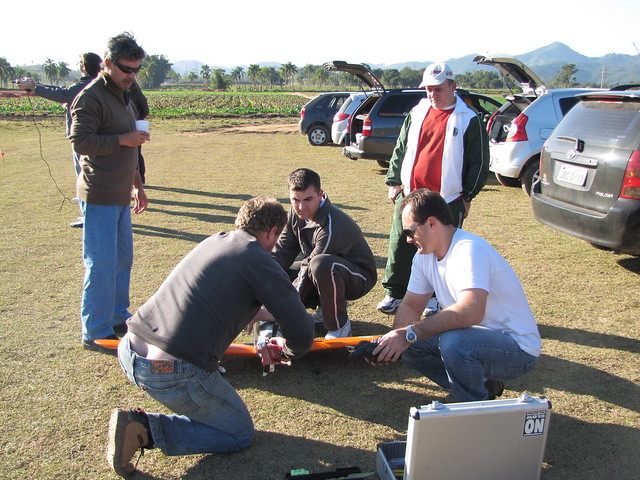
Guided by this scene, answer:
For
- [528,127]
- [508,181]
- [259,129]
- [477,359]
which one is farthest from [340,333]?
[259,129]

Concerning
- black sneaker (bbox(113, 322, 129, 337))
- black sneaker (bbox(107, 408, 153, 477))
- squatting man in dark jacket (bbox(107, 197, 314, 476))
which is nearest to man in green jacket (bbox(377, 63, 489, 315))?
squatting man in dark jacket (bbox(107, 197, 314, 476))

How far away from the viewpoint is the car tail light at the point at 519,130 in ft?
28.1

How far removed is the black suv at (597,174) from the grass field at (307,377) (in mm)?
557

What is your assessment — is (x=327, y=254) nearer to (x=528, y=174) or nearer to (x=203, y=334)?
(x=203, y=334)

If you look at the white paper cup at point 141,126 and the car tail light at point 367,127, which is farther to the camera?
the car tail light at point 367,127

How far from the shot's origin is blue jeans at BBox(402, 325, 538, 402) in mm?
2809

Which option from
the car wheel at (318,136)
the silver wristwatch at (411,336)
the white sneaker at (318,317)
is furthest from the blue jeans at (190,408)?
the car wheel at (318,136)

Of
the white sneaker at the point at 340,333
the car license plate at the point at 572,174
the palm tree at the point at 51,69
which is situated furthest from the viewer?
the palm tree at the point at 51,69

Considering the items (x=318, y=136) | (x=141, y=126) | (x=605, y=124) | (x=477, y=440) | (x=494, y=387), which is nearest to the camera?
(x=477, y=440)

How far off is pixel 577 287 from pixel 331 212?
2.61 metres

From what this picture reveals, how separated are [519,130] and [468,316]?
6576 mm

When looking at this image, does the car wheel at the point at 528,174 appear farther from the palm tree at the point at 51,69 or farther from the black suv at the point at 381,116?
the palm tree at the point at 51,69

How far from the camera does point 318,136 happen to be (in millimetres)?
17391

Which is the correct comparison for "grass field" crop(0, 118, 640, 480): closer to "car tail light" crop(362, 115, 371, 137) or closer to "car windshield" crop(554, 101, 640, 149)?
"car windshield" crop(554, 101, 640, 149)
